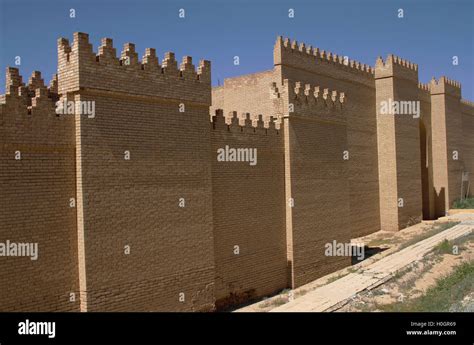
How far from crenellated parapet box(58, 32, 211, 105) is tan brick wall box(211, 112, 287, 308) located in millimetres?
1409

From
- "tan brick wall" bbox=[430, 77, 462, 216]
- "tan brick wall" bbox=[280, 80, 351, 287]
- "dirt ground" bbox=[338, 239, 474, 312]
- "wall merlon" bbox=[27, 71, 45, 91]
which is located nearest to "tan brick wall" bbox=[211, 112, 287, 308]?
"tan brick wall" bbox=[280, 80, 351, 287]

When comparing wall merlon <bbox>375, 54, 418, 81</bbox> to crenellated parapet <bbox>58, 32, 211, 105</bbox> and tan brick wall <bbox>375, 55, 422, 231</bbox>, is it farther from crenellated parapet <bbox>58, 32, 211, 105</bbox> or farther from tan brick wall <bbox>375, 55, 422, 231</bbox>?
crenellated parapet <bbox>58, 32, 211, 105</bbox>

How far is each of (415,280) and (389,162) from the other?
1096cm

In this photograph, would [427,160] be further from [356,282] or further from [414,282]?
[356,282]

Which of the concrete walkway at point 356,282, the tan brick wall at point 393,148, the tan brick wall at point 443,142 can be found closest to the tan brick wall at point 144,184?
the concrete walkway at point 356,282

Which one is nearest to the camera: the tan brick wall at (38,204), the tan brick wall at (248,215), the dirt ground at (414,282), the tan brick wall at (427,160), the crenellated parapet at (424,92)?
the tan brick wall at (38,204)

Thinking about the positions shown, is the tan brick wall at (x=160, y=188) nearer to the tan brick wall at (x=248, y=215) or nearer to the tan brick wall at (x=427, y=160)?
the tan brick wall at (x=248, y=215)

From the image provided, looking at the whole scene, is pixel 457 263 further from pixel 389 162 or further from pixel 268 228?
pixel 389 162

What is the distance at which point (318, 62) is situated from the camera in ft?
66.5

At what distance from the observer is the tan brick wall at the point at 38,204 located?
8.24 metres

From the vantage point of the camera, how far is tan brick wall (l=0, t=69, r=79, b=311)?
8242 mm

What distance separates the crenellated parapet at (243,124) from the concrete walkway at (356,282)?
463cm

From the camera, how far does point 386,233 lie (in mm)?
23953

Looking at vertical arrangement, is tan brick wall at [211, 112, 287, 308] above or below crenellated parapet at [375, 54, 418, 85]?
below
